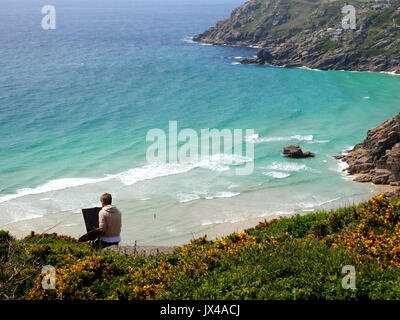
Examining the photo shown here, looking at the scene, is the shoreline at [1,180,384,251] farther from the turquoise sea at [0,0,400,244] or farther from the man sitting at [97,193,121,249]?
the man sitting at [97,193,121,249]

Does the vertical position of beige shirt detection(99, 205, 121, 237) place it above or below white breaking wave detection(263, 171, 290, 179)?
above

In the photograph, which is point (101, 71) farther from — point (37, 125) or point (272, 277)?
point (272, 277)

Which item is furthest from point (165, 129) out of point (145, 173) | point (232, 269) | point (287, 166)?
point (232, 269)

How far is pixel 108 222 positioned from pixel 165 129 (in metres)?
41.2

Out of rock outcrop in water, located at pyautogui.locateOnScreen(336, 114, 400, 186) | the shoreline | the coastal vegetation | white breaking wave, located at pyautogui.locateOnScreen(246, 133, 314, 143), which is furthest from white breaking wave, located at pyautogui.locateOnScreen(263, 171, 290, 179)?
the coastal vegetation

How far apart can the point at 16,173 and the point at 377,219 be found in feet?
113

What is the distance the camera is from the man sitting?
1150 centimetres

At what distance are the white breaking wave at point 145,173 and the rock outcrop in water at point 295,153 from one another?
4087mm

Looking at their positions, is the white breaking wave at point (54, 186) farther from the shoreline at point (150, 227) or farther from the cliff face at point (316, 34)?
the cliff face at point (316, 34)

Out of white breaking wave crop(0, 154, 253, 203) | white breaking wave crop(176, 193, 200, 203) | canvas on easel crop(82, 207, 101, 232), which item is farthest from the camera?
white breaking wave crop(0, 154, 253, 203)

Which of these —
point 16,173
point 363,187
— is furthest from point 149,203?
point 363,187

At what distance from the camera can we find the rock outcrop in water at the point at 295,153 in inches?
1676

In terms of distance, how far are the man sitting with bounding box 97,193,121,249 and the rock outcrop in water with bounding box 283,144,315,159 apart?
109ft

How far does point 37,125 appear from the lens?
52469 millimetres
